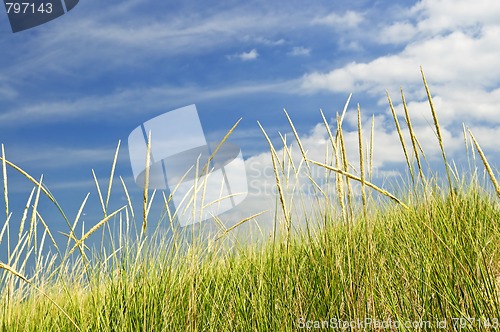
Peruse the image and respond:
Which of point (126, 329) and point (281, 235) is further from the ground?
point (281, 235)

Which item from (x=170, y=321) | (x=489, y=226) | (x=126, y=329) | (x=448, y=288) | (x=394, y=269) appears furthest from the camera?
(x=489, y=226)

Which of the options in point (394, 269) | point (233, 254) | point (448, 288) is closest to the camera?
point (448, 288)

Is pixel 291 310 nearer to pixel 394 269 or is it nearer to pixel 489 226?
pixel 394 269

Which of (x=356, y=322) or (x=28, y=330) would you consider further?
(x=28, y=330)

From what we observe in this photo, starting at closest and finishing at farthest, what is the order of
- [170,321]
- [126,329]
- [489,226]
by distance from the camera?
[126,329] → [170,321] → [489,226]

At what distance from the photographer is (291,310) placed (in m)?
2.35

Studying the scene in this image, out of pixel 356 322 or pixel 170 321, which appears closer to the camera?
pixel 356 322

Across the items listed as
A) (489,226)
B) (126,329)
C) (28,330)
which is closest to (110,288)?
(126,329)

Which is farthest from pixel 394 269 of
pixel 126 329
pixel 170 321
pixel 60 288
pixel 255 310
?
pixel 60 288

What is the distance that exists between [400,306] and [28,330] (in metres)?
1.95

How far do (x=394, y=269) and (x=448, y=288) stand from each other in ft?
2.00

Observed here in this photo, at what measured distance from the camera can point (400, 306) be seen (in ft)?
7.57

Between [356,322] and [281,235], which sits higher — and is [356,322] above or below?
below

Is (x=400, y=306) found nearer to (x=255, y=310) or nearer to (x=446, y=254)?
(x=446, y=254)
